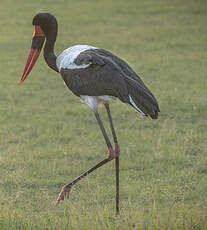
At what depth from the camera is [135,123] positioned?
356 inches

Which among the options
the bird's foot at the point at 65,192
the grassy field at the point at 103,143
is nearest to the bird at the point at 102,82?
the bird's foot at the point at 65,192

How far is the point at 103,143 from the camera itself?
8.29m

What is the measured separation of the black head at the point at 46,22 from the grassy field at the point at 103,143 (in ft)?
5.46

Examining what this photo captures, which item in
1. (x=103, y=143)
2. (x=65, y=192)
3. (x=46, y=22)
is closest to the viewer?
(x=65, y=192)

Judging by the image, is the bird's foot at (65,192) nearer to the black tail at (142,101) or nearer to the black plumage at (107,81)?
the black plumage at (107,81)

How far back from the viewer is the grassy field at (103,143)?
18.6ft

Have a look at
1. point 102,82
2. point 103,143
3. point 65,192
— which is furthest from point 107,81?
point 103,143

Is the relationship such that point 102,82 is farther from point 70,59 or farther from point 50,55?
point 50,55

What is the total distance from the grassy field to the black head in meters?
1.66

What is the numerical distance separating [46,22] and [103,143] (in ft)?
7.60

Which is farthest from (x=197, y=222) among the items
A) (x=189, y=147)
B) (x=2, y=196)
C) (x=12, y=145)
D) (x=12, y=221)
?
(x=12, y=145)

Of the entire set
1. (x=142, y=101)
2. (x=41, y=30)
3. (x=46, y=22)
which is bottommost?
(x=142, y=101)

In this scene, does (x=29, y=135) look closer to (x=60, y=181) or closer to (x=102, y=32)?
(x=60, y=181)

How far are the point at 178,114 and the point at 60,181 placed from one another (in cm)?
295
